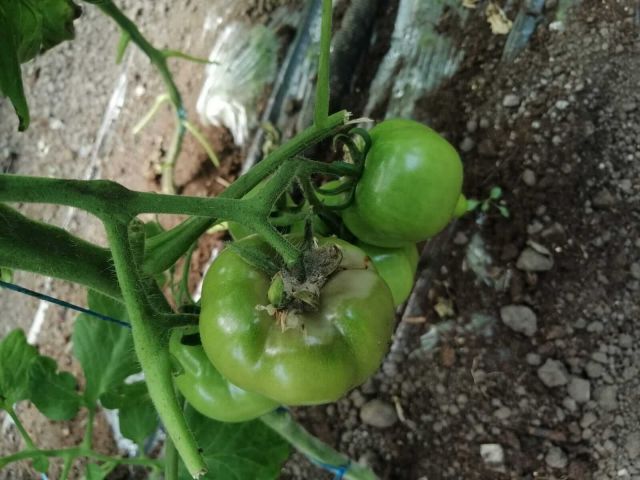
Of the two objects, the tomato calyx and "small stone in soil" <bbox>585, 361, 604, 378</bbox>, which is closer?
the tomato calyx

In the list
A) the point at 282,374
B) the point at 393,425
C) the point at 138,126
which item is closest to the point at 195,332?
the point at 282,374

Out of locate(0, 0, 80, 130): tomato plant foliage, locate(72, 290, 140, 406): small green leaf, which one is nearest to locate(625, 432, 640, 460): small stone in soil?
locate(72, 290, 140, 406): small green leaf

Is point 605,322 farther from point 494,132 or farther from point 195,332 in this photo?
point 195,332

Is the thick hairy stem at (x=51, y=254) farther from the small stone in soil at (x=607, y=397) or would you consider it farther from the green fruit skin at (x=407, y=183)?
the small stone in soil at (x=607, y=397)

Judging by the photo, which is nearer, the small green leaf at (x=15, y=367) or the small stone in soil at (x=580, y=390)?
the small green leaf at (x=15, y=367)

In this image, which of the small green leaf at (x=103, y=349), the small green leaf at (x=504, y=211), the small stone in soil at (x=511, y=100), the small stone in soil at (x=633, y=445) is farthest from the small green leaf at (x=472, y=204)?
the small green leaf at (x=103, y=349)

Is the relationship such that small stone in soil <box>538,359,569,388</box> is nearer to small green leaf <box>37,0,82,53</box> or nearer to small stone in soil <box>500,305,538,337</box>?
small stone in soil <box>500,305,538,337</box>

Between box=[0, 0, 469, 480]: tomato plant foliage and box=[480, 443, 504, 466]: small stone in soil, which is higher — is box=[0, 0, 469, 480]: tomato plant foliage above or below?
above
